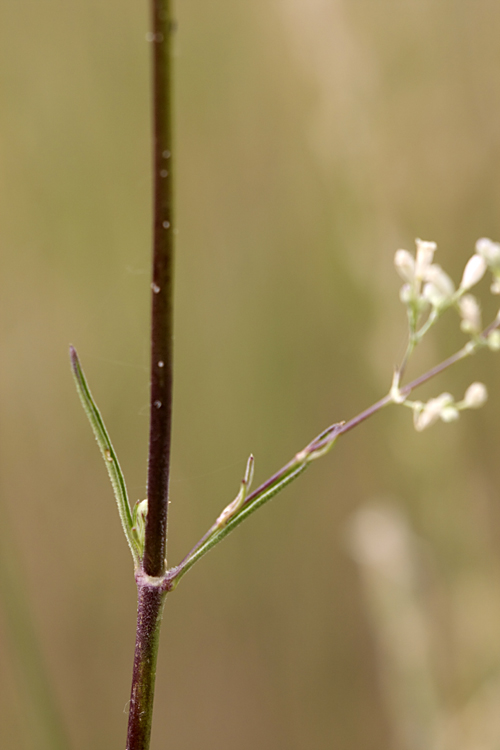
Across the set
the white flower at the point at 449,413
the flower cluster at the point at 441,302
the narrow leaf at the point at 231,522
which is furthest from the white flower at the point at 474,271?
the narrow leaf at the point at 231,522

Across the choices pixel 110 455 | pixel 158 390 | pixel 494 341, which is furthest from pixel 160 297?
pixel 494 341

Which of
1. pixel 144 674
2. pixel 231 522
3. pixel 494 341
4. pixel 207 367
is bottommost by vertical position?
pixel 207 367

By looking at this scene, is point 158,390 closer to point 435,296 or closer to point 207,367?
point 435,296

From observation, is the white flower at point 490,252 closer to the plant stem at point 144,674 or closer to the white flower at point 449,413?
the white flower at point 449,413

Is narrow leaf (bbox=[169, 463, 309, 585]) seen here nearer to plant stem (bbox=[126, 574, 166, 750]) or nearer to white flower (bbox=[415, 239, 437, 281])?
plant stem (bbox=[126, 574, 166, 750])

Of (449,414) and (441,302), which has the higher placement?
(441,302)

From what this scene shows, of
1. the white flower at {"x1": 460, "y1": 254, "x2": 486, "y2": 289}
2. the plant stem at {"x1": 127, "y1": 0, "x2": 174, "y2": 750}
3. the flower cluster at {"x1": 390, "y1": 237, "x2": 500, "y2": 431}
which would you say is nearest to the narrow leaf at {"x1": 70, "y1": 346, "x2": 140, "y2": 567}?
the plant stem at {"x1": 127, "y1": 0, "x2": 174, "y2": 750}

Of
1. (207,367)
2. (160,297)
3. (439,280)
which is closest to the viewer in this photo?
(160,297)
